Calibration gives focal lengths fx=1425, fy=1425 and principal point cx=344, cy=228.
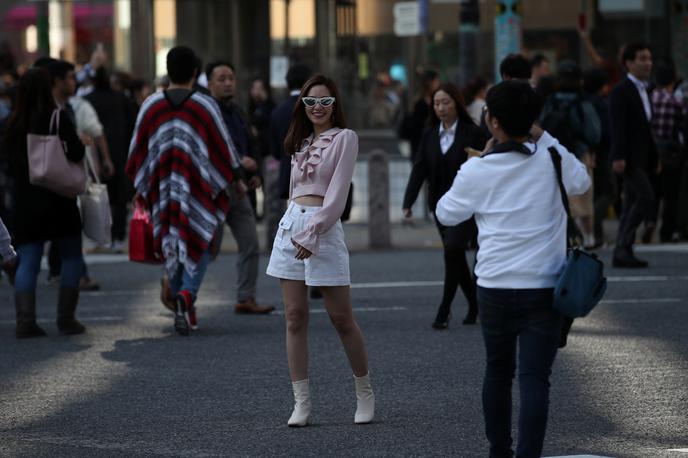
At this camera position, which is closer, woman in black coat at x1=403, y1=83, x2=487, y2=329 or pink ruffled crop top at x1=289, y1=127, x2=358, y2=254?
pink ruffled crop top at x1=289, y1=127, x2=358, y2=254

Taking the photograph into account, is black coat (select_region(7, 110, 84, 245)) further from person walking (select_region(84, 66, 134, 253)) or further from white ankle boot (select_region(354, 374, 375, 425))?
person walking (select_region(84, 66, 134, 253))

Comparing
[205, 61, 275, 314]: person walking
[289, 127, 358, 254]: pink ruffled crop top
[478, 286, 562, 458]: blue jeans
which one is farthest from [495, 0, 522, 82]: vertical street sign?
[478, 286, 562, 458]: blue jeans

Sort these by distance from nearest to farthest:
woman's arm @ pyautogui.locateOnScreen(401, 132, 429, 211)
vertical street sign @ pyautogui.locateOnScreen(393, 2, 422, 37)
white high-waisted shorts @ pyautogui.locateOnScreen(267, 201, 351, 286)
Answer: white high-waisted shorts @ pyautogui.locateOnScreen(267, 201, 351, 286), woman's arm @ pyautogui.locateOnScreen(401, 132, 429, 211), vertical street sign @ pyautogui.locateOnScreen(393, 2, 422, 37)

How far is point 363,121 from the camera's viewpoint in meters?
31.6

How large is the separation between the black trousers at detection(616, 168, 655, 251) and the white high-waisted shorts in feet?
20.6

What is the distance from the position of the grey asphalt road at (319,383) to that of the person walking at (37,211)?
0.26 metres

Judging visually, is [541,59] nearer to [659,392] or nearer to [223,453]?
[659,392]

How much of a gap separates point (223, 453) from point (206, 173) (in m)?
3.65

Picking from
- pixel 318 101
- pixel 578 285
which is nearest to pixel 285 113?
pixel 318 101

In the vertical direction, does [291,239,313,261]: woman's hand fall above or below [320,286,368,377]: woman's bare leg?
above

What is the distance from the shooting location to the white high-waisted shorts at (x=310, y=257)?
6551mm

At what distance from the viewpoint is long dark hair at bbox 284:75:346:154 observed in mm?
6676

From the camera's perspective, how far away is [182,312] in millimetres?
9758

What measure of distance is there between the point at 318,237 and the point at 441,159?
10.5 ft
